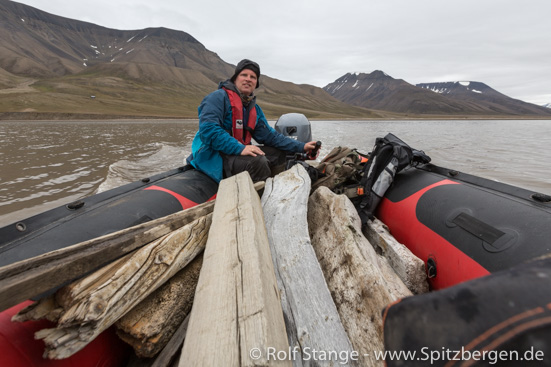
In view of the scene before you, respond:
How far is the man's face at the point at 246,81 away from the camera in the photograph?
3.67 meters

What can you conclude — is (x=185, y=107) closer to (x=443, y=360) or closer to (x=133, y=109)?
(x=133, y=109)

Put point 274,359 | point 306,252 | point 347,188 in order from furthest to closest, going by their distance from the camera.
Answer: point 347,188 → point 306,252 → point 274,359

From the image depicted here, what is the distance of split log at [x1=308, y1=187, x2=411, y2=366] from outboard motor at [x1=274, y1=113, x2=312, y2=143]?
3.82m

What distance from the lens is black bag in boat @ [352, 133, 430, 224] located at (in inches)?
121

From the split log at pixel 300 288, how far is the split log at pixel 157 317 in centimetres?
61

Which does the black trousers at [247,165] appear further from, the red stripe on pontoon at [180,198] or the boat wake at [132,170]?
the boat wake at [132,170]

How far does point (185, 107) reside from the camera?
267ft

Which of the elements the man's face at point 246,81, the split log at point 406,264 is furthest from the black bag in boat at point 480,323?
the man's face at point 246,81

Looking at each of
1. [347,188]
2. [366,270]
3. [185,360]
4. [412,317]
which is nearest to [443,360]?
[412,317]

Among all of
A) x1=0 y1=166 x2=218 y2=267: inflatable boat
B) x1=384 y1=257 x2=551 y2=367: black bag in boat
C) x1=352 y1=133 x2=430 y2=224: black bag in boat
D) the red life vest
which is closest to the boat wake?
x1=0 y1=166 x2=218 y2=267: inflatable boat

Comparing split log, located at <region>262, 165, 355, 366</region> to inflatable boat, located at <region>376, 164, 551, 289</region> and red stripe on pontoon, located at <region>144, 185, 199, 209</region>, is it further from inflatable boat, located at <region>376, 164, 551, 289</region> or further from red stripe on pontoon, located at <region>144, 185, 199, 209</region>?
inflatable boat, located at <region>376, 164, 551, 289</region>

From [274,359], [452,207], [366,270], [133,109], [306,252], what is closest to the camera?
[274,359]

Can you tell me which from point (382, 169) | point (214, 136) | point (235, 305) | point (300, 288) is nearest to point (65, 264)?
point (235, 305)

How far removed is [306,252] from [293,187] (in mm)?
1107
